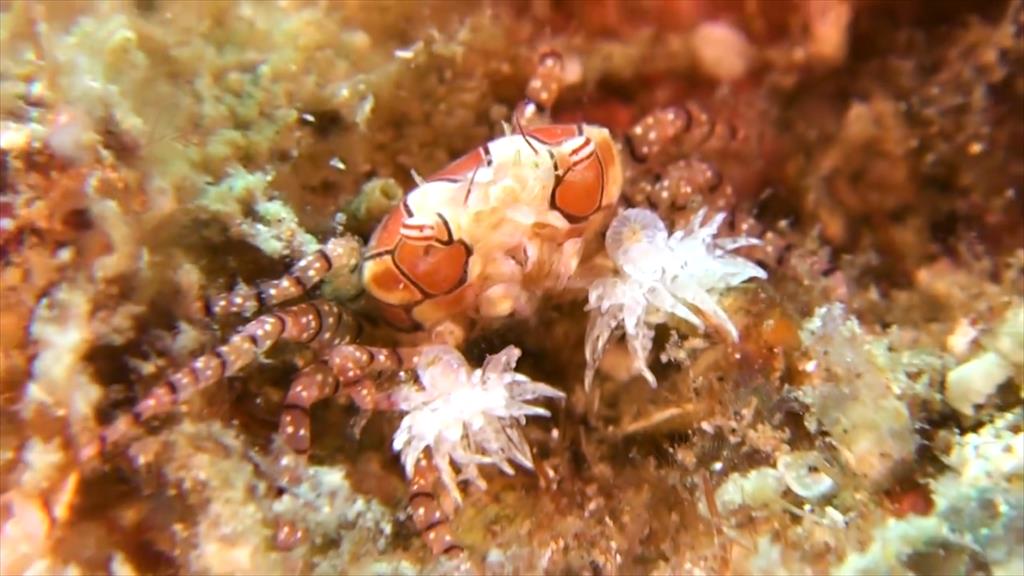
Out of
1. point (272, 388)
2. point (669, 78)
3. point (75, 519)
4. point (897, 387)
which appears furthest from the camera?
point (669, 78)

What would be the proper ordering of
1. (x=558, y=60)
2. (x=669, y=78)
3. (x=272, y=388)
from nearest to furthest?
(x=272, y=388), (x=558, y=60), (x=669, y=78)

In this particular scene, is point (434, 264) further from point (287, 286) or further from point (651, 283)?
point (651, 283)

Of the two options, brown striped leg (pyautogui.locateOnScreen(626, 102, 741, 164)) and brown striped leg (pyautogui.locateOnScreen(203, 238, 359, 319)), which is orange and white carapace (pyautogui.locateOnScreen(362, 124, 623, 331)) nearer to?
brown striped leg (pyautogui.locateOnScreen(203, 238, 359, 319))

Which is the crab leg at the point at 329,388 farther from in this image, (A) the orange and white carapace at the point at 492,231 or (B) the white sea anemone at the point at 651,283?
(B) the white sea anemone at the point at 651,283

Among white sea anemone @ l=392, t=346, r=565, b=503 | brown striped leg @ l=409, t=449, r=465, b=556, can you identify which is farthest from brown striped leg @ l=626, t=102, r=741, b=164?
brown striped leg @ l=409, t=449, r=465, b=556

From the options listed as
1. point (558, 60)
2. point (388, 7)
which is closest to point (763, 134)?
point (558, 60)

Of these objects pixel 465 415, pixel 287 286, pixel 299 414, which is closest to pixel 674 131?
pixel 465 415

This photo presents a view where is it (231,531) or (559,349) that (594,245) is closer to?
(559,349)

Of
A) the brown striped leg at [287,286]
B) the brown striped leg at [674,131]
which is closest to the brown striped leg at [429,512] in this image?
the brown striped leg at [287,286]

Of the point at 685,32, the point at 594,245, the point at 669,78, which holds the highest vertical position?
the point at 685,32
